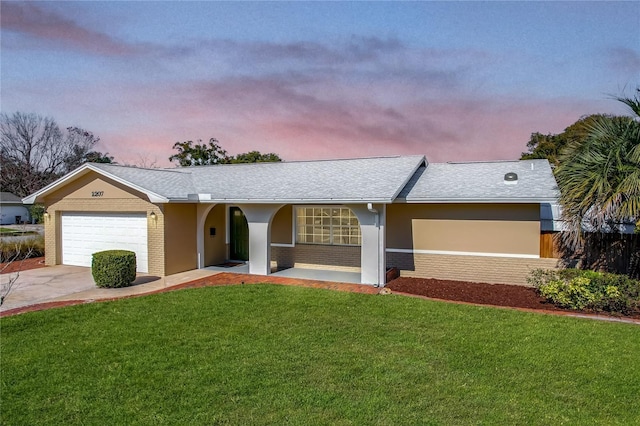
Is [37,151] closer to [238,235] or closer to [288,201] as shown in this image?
[238,235]

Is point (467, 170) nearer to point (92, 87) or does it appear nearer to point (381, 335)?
point (381, 335)

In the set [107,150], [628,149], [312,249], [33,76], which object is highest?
[107,150]

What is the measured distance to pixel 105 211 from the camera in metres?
14.6

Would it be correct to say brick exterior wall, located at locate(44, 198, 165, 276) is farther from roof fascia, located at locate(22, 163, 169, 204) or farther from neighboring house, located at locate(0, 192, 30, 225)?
neighboring house, located at locate(0, 192, 30, 225)

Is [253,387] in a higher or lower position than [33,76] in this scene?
lower

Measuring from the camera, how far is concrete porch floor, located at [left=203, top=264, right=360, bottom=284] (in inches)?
495

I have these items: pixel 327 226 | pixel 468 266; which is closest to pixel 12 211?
pixel 327 226

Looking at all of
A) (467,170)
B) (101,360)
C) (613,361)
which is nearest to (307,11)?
(467,170)

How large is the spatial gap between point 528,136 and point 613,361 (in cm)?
3668

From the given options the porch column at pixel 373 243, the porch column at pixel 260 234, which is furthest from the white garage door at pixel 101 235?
the porch column at pixel 373 243

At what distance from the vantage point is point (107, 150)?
2173 inches

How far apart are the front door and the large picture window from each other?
2557mm

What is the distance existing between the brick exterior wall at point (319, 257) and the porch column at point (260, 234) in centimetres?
167

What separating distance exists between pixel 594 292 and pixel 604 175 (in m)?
2.82
